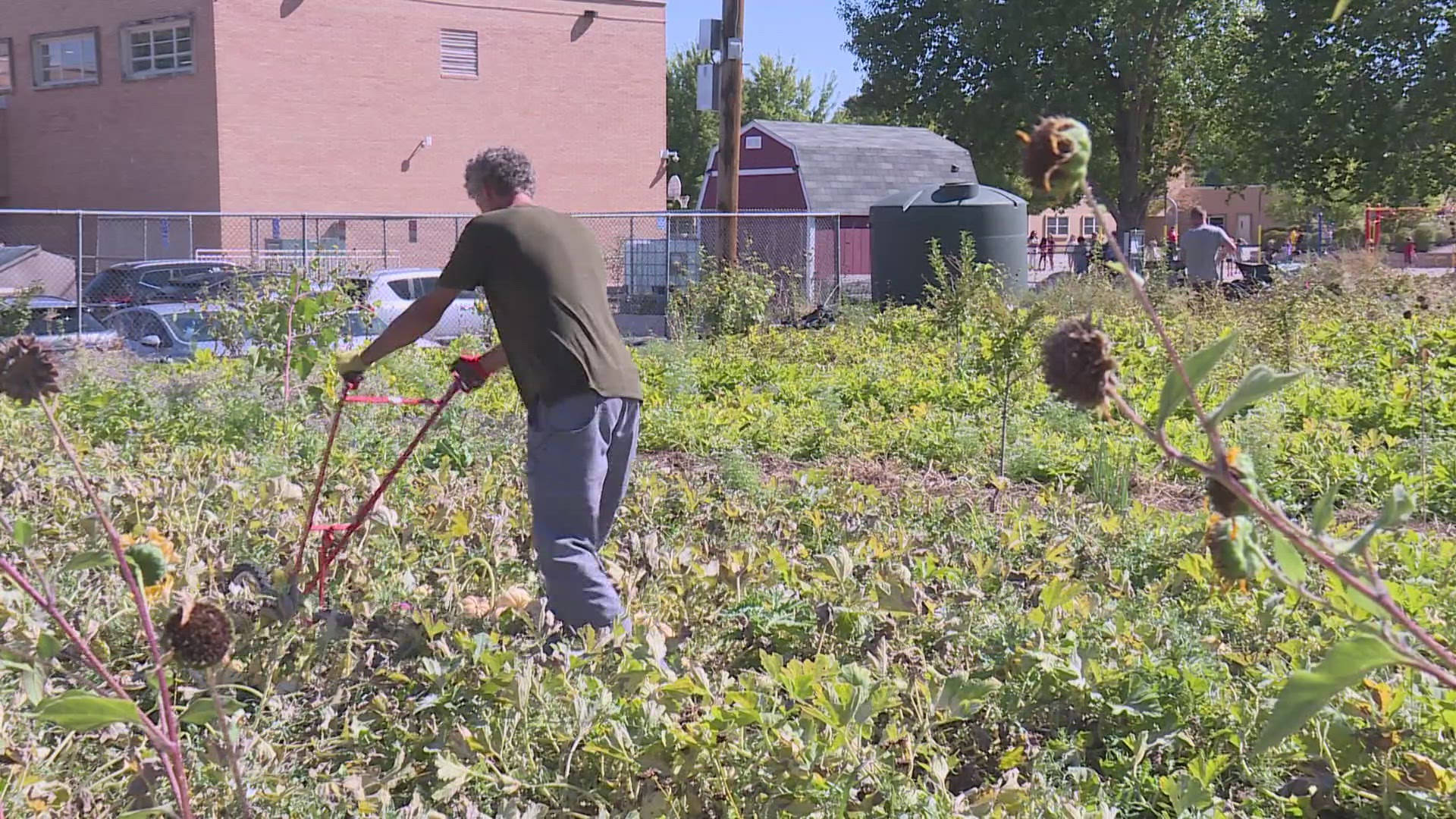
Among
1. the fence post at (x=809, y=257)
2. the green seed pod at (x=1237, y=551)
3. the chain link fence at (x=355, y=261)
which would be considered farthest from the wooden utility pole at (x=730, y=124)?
the green seed pod at (x=1237, y=551)

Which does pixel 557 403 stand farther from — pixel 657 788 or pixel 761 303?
pixel 761 303

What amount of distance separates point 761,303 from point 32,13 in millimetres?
23167

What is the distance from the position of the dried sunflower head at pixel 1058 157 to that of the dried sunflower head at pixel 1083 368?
0.12 m

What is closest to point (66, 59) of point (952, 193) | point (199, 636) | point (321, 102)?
point (321, 102)

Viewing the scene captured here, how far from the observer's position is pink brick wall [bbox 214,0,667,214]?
2803 centimetres

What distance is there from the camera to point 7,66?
3225cm

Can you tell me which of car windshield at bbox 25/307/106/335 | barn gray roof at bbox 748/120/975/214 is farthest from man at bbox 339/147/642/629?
barn gray roof at bbox 748/120/975/214

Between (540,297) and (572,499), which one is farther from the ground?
(540,297)

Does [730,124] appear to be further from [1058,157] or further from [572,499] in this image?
[1058,157]

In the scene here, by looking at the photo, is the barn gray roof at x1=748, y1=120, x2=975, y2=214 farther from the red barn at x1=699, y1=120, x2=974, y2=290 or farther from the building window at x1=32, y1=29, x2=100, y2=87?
the building window at x1=32, y1=29, x2=100, y2=87

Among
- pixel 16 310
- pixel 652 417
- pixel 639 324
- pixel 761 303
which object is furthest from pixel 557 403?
pixel 639 324

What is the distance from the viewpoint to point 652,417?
8.71 metres

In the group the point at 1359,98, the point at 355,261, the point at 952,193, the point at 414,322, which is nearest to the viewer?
the point at 414,322

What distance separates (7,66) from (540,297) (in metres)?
33.2
